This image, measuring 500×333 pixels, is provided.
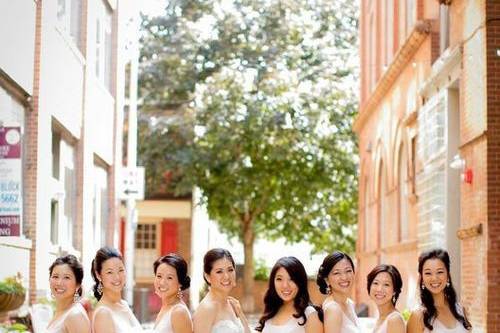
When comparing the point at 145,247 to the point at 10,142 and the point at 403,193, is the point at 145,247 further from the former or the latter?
the point at 10,142

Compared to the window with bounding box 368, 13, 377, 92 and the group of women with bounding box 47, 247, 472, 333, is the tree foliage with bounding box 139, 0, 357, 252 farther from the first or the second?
the group of women with bounding box 47, 247, 472, 333

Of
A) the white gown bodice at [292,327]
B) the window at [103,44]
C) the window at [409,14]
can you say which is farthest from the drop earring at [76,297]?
the window at [103,44]

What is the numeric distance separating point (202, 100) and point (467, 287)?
24.6 m

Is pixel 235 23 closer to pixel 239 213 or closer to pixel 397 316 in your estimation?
pixel 239 213

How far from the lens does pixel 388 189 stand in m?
31.5

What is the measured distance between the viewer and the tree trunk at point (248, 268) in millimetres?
48234

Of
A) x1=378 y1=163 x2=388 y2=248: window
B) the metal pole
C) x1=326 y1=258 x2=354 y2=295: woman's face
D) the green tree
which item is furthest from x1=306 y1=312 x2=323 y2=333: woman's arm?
the green tree

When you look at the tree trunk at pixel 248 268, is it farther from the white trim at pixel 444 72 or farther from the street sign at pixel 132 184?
the white trim at pixel 444 72

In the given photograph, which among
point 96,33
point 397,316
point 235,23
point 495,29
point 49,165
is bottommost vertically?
point 397,316

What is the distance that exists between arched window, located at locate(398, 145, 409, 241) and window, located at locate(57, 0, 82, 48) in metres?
7.62

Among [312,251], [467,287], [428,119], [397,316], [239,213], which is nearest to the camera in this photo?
[397,316]

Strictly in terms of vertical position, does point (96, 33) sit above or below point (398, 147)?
above

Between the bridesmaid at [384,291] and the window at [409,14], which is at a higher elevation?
the window at [409,14]

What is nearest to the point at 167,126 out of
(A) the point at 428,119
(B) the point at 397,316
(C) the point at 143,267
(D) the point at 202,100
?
(D) the point at 202,100
